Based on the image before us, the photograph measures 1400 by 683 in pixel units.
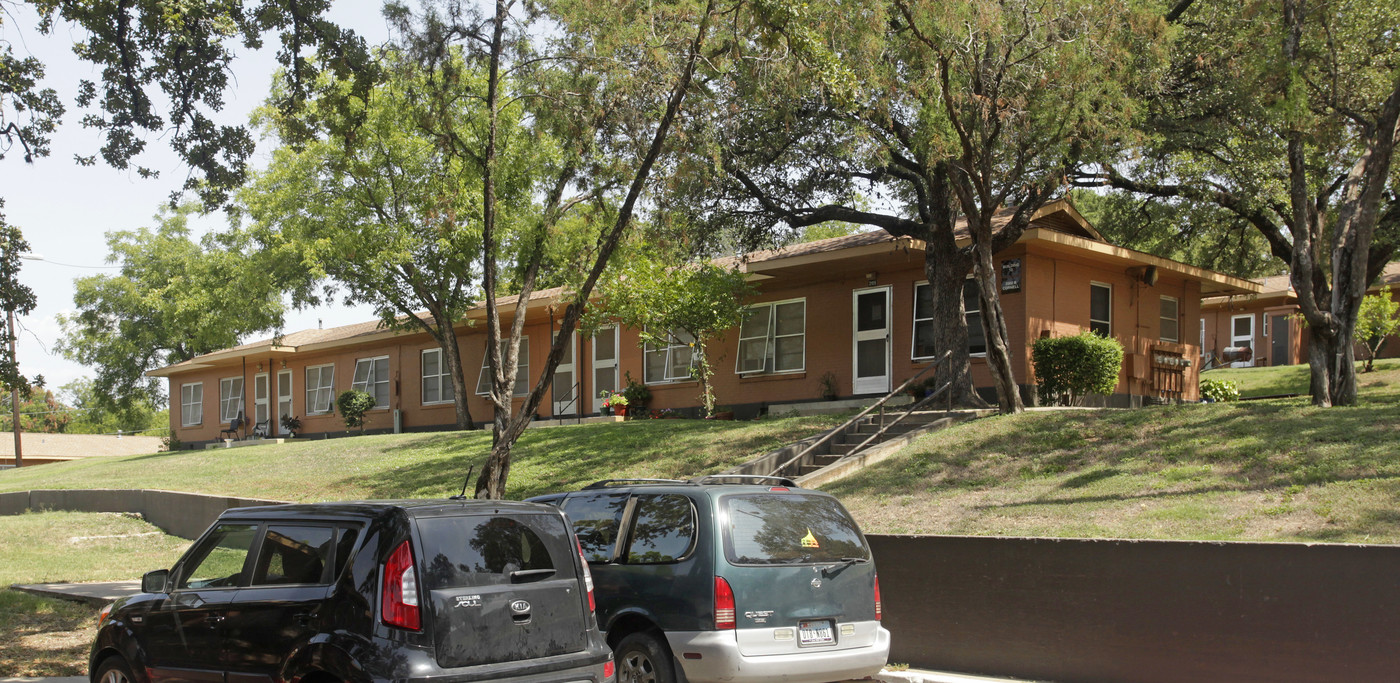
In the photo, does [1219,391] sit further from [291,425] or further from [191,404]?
[191,404]

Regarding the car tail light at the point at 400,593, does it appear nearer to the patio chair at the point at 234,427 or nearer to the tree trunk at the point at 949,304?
the tree trunk at the point at 949,304

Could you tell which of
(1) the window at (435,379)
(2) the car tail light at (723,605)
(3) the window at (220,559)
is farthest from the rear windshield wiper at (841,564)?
(1) the window at (435,379)

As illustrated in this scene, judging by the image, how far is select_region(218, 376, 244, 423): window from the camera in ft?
132

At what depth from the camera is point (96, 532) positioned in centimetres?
1888

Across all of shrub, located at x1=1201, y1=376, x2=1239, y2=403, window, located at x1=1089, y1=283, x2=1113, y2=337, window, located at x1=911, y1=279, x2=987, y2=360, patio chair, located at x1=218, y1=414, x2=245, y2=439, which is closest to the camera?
window, located at x1=911, y1=279, x2=987, y2=360

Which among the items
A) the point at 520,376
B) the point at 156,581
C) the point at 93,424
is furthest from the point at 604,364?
the point at 93,424

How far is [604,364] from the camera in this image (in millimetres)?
27312

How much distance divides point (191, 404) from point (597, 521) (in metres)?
40.0

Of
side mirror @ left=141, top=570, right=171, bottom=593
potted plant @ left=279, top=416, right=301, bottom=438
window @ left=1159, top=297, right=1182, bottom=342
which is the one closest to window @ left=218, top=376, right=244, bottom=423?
potted plant @ left=279, top=416, right=301, bottom=438

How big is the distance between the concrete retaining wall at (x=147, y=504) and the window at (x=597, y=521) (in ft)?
32.1

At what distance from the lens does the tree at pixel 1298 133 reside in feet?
45.3

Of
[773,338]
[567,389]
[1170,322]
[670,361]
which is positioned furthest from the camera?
[567,389]

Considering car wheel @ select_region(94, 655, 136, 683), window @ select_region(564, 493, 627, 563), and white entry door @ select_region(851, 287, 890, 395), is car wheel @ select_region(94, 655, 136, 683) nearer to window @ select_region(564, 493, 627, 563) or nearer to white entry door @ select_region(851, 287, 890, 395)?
window @ select_region(564, 493, 627, 563)

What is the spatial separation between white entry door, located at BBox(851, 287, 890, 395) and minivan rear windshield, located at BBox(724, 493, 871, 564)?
13.9 m
